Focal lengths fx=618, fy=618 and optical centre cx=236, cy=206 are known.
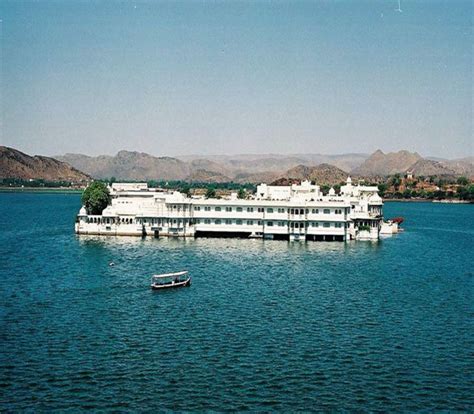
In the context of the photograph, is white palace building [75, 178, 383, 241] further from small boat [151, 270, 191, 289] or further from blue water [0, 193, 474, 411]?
small boat [151, 270, 191, 289]

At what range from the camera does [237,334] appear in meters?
37.7

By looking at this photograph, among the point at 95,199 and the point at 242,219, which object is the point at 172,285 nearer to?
the point at 242,219

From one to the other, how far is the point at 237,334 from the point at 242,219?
46870mm

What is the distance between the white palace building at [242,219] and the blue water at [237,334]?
14.5 m

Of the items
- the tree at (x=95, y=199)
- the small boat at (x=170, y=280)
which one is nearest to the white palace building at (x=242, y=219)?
the tree at (x=95, y=199)

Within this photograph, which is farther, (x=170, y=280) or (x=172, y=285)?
(x=170, y=280)

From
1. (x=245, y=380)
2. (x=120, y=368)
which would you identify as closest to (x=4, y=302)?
(x=120, y=368)

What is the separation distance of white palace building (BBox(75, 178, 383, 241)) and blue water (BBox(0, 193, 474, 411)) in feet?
47.5

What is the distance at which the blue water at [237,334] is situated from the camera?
2881cm

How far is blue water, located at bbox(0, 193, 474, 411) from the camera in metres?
28.8

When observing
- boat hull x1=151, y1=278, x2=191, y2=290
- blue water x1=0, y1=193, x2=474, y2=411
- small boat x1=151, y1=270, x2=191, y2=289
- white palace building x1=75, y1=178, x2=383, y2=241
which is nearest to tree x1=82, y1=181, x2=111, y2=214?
white palace building x1=75, y1=178, x2=383, y2=241

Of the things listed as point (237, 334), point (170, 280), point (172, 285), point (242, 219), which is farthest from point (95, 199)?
point (237, 334)

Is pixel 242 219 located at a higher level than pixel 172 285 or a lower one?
higher

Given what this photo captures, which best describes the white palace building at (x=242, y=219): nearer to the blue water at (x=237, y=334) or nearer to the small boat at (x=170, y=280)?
the blue water at (x=237, y=334)
